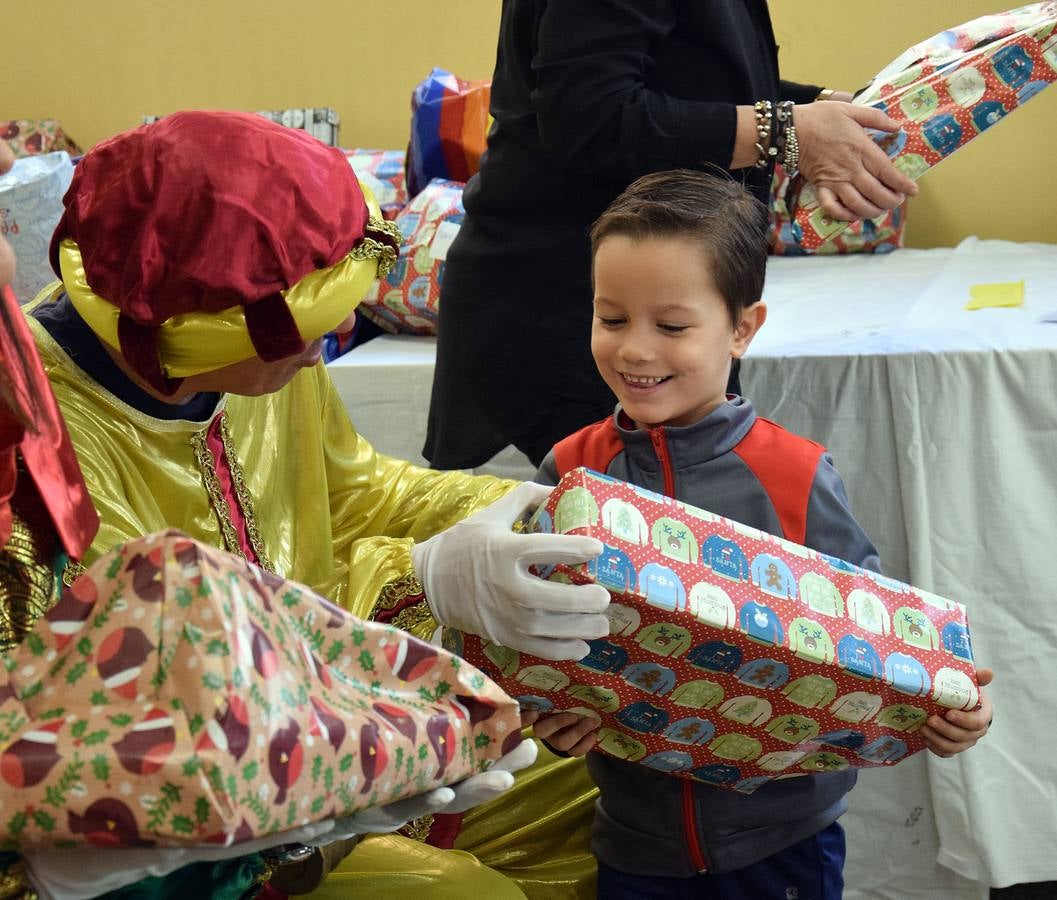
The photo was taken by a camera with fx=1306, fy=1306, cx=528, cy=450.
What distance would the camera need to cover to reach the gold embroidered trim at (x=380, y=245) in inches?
44.6

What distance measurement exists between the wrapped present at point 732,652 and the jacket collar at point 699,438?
0.62ft

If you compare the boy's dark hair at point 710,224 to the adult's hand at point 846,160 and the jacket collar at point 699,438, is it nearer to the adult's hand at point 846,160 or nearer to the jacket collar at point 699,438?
the jacket collar at point 699,438

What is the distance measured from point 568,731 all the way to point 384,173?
2.54 metres

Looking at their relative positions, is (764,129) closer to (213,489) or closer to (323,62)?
(213,489)

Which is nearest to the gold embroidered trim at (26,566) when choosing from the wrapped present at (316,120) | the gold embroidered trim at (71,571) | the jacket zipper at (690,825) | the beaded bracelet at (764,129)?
the gold embroidered trim at (71,571)

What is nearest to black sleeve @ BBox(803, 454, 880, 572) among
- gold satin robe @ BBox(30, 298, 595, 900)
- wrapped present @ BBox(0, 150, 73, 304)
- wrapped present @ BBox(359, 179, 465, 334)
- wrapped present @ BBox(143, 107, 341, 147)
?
gold satin robe @ BBox(30, 298, 595, 900)

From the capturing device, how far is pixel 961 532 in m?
1.81

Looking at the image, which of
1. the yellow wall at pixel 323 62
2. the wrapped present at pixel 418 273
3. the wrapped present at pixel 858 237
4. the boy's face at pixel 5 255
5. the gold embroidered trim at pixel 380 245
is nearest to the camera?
the boy's face at pixel 5 255

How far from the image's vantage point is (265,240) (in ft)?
3.43

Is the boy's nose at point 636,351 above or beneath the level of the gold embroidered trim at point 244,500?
above

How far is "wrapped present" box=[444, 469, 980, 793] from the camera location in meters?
0.95

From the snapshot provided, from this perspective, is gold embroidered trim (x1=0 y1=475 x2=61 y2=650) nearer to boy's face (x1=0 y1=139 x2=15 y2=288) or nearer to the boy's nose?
boy's face (x1=0 y1=139 x2=15 y2=288)

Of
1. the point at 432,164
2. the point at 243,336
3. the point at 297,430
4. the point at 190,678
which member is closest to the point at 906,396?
the point at 297,430

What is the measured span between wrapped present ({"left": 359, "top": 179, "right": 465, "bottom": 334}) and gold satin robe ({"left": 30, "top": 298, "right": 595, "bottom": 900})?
1205 millimetres
